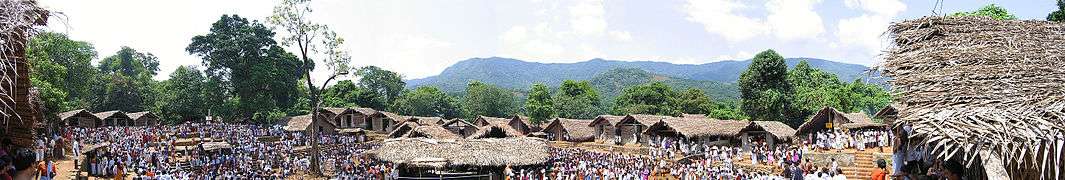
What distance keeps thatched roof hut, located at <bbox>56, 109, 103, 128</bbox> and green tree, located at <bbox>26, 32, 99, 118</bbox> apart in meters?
1.08

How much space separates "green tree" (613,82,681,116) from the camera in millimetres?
54531

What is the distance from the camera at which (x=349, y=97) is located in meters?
58.9

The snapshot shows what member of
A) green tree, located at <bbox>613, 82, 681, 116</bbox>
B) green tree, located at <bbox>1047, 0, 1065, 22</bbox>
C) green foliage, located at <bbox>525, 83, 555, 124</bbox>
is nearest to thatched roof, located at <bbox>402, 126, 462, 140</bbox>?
green tree, located at <bbox>1047, 0, 1065, 22</bbox>

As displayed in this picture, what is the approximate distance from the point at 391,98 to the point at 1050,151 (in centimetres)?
6706

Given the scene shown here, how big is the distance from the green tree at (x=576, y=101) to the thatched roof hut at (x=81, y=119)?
3370 centimetres

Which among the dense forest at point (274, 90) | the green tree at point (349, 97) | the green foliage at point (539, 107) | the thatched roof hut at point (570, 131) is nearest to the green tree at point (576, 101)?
the dense forest at point (274, 90)

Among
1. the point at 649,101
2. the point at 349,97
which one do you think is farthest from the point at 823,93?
the point at 349,97

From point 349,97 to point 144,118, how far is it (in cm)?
1610

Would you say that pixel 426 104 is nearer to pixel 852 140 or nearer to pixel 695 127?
pixel 695 127

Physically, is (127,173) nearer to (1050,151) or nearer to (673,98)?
(1050,151)

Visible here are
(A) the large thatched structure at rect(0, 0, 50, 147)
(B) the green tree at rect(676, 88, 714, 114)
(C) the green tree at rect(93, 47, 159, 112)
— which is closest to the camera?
(A) the large thatched structure at rect(0, 0, 50, 147)

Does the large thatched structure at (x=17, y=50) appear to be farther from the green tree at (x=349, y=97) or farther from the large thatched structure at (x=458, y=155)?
the green tree at (x=349, y=97)

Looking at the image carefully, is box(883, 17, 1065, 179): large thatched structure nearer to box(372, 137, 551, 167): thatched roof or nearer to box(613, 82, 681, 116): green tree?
box(372, 137, 551, 167): thatched roof

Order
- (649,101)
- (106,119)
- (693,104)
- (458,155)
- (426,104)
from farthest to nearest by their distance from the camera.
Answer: (426,104), (649,101), (693,104), (106,119), (458,155)
